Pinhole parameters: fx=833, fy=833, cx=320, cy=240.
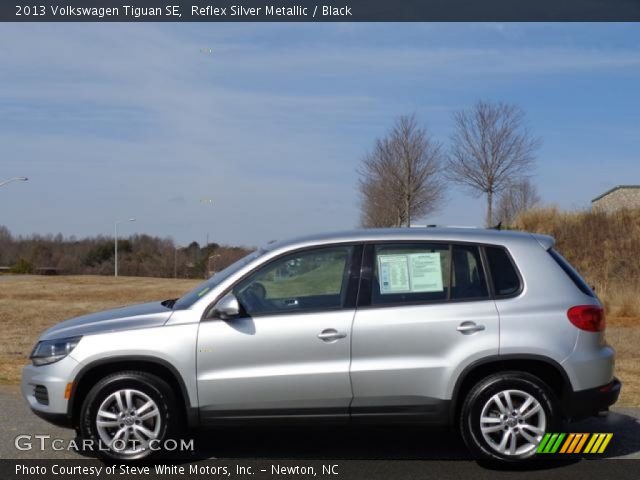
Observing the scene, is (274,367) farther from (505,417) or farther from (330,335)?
(505,417)

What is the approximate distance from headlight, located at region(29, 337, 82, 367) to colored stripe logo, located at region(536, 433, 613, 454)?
11.3ft

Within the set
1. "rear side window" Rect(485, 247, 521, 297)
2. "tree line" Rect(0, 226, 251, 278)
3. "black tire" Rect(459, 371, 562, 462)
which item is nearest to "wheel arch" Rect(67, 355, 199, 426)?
"black tire" Rect(459, 371, 562, 462)

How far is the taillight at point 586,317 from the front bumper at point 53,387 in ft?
11.7

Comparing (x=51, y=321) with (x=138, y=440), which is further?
(x=51, y=321)

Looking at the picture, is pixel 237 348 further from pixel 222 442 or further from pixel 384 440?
pixel 384 440

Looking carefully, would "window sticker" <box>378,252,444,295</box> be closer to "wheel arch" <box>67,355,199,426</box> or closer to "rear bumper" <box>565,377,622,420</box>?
"rear bumper" <box>565,377,622,420</box>

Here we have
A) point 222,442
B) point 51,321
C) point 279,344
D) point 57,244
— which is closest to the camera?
point 279,344

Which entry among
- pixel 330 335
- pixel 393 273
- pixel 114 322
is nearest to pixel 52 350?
pixel 114 322

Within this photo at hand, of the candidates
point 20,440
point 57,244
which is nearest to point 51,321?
point 20,440

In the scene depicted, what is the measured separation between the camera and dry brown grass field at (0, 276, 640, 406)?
1199 cm

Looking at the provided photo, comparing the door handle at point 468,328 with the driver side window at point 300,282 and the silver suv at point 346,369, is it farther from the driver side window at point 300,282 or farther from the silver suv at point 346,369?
the driver side window at point 300,282

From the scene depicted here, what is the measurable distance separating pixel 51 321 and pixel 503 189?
17.4 meters

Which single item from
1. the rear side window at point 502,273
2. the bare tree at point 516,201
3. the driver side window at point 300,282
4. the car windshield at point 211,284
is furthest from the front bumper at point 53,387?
the bare tree at point 516,201

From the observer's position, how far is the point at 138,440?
→ 596 cm
